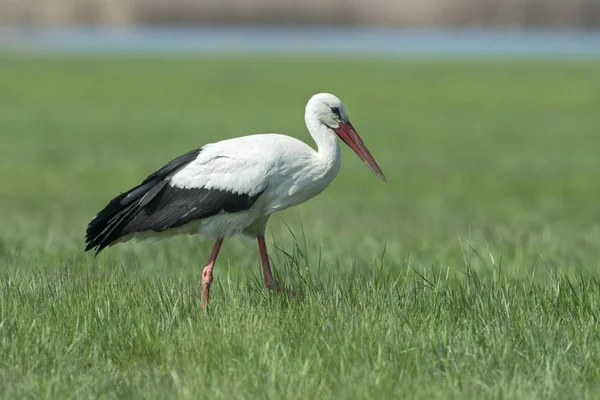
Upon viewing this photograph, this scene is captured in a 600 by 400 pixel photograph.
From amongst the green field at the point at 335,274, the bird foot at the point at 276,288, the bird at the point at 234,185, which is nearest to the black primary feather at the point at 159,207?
the bird at the point at 234,185

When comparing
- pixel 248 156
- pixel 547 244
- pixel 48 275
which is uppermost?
pixel 248 156

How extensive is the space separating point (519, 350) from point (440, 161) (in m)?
17.7

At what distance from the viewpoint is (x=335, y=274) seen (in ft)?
22.2

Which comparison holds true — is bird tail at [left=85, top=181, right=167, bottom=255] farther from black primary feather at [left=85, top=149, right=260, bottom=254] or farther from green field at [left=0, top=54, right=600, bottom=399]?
green field at [left=0, top=54, right=600, bottom=399]

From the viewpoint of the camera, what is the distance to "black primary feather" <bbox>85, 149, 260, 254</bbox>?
703cm

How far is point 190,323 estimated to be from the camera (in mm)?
5742

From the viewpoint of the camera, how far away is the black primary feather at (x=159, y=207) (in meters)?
7.03

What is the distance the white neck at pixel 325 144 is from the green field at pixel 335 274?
2.00 ft

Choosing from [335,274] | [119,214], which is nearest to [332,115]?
[335,274]

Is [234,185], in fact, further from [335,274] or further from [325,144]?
[335,274]

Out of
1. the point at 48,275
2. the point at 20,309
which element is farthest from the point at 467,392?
the point at 48,275

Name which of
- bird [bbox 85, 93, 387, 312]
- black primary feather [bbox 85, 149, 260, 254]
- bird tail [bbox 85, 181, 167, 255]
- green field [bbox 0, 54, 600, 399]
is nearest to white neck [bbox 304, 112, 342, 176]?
bird [bbox 85, 93, 387, 312]

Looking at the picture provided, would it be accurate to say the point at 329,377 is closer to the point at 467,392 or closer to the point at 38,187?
the point at 467,392

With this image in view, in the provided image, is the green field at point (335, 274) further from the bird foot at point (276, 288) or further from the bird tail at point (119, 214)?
the bird tail at point (119, 214)
